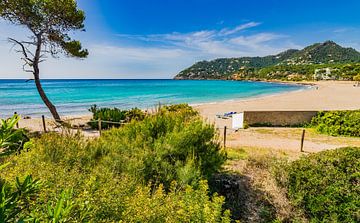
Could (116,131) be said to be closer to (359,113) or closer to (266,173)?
(266,173)

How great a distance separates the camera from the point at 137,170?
520cm

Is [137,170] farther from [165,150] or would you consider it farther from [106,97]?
[106,97]

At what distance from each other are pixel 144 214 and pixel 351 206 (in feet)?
14.1

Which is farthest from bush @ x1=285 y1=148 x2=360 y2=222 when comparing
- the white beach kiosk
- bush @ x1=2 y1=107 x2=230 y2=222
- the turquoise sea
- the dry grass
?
the white beach kiosk

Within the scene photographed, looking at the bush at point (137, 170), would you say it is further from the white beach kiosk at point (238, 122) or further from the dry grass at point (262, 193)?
the white beach kiosk at point (238, 122)

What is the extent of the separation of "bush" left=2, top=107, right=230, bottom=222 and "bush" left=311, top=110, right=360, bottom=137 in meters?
10.5

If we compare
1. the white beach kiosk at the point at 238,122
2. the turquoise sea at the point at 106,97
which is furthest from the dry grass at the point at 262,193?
the white beach kiosk at the point at 238,122

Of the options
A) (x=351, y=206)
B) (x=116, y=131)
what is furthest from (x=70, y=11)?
(x=351, y=206)

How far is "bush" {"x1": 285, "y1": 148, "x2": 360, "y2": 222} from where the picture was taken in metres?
Answer: 5.31

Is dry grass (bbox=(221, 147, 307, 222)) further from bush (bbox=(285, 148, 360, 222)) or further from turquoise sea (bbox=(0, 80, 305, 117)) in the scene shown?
turquoise sea (bbox=(0, 80, 305, 117))

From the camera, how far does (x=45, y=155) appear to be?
508 centimetres

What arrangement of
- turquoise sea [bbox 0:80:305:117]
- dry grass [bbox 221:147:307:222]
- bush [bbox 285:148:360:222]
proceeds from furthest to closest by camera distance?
turquoise sea [bbox 0:80:305:117]
dry grass [bbox 221:147:307:222]
bush [bbox 285:148:360:222]

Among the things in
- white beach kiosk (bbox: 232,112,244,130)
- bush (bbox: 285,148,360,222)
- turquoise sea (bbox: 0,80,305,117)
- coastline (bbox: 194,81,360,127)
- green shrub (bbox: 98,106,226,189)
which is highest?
green shrub (bbox: 98,106,226,189)

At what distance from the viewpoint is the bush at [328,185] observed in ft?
Answer: 17.4
